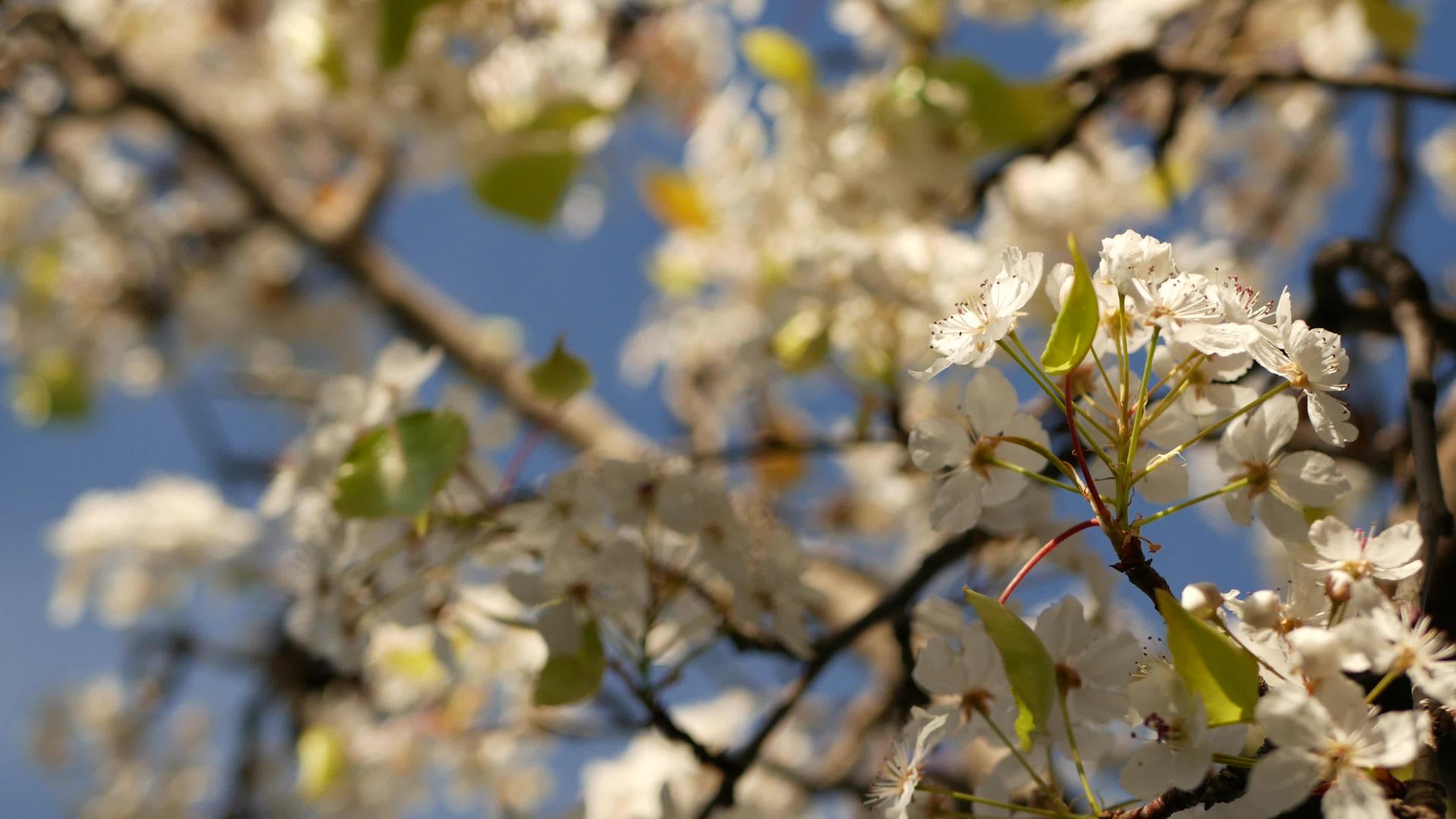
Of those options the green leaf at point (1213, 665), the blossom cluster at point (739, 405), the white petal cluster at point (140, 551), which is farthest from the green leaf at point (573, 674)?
the white petal cluster at point (140, 551)

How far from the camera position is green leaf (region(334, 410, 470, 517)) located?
65 centimetres

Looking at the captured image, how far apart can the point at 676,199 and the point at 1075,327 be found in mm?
1558

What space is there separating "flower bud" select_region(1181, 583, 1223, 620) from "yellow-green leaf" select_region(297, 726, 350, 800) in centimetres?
110

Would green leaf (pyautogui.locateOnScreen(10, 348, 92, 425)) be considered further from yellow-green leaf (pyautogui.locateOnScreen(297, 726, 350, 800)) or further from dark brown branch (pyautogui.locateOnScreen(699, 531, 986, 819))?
dark brown branch (pyautogui.locateOnScreen(699, 531, 986, 819))

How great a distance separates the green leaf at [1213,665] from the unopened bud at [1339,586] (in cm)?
6

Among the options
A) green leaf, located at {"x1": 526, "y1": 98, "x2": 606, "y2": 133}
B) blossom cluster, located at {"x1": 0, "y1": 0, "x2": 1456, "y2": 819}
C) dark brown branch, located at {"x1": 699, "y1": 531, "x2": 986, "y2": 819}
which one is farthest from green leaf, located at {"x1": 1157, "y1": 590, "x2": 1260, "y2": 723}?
green leaf, located at {"x1": 526, "y1": 98, "x2": 606, "y2": 133}

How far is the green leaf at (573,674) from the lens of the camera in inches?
25.0

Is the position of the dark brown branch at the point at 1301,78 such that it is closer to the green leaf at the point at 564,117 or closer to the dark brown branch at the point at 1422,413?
the dark brown branch at the point at 1422,413

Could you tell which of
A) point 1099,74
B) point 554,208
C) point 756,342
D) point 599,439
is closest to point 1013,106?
point 1099,74

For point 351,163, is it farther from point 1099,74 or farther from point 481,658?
point 1099,74

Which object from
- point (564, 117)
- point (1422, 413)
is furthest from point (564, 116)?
point (1422, 413)

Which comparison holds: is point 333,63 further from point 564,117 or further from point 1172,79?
point 1172,79

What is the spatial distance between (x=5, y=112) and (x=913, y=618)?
7.24 feet

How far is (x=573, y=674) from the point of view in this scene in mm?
639
